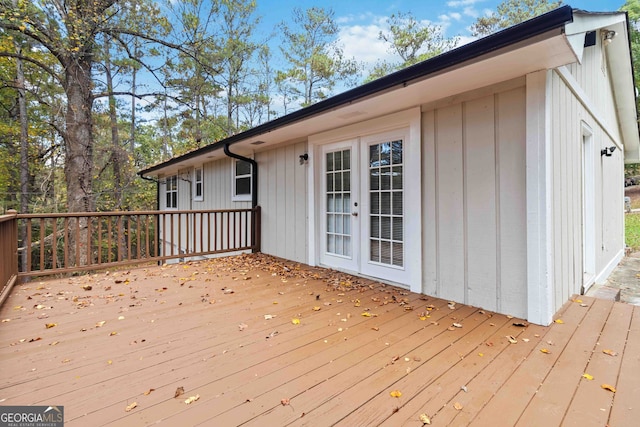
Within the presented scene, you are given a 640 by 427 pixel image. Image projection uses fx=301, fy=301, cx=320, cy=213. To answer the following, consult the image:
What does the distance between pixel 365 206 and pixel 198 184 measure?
6.22 m

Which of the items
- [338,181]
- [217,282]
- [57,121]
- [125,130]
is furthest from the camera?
[125,130]

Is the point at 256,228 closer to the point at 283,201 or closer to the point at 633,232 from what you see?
the point at 283,201

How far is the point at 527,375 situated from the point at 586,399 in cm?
27

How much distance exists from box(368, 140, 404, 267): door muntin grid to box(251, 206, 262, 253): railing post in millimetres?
2771

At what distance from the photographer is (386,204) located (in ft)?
12.3

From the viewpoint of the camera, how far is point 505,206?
2.73 meters

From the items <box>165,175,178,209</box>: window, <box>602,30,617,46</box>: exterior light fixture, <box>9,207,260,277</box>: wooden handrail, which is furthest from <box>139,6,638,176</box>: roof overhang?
<box>165,175,178,209</box>: window

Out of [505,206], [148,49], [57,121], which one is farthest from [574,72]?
[57,121]

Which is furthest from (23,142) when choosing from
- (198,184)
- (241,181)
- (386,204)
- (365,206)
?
(386,204)

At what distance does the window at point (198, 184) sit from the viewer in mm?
8320

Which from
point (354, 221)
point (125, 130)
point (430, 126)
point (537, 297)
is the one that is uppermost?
point (125, 130)

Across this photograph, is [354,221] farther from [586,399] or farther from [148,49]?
[148,49]

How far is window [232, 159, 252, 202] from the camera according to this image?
643cm

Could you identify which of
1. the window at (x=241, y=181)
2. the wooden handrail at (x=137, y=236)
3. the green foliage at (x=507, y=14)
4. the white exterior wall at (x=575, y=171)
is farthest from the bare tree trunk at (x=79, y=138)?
the green foliage at (x=507, y=14)
